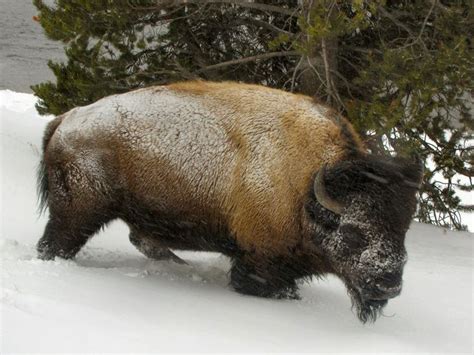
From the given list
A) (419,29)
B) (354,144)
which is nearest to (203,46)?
(419,29)

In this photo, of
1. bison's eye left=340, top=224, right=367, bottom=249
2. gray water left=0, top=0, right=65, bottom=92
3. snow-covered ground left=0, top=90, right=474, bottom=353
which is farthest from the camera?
gray water left=0, top=0, right=65, bottom=92

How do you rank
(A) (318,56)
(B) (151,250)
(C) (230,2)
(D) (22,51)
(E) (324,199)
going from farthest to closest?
(D) (22,51), (C) (230,2), (A) (318,56), (B) (151,250), (E) (324,199)

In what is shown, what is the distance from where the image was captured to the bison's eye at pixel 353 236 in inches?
206

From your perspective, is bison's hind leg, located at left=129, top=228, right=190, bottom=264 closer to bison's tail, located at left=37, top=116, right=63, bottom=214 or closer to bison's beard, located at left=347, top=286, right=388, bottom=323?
bison's tail, located at left=37, top=116, right=63, bottom=214

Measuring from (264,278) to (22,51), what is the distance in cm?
1763

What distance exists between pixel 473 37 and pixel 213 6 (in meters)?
3.08

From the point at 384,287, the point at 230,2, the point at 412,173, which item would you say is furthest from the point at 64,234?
the point at 230,2

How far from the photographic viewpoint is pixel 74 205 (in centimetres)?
586

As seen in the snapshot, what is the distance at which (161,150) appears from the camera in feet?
19.4

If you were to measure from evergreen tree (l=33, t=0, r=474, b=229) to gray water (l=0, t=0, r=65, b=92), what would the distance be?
1051 centimetres

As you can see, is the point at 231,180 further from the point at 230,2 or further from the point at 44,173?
the point at 230,2

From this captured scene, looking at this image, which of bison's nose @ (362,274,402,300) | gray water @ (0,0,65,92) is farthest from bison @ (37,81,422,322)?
gray water @ (0,0,65,92)

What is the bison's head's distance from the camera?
16.7 feet

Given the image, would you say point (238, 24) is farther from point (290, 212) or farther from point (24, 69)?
point (24, 69)
